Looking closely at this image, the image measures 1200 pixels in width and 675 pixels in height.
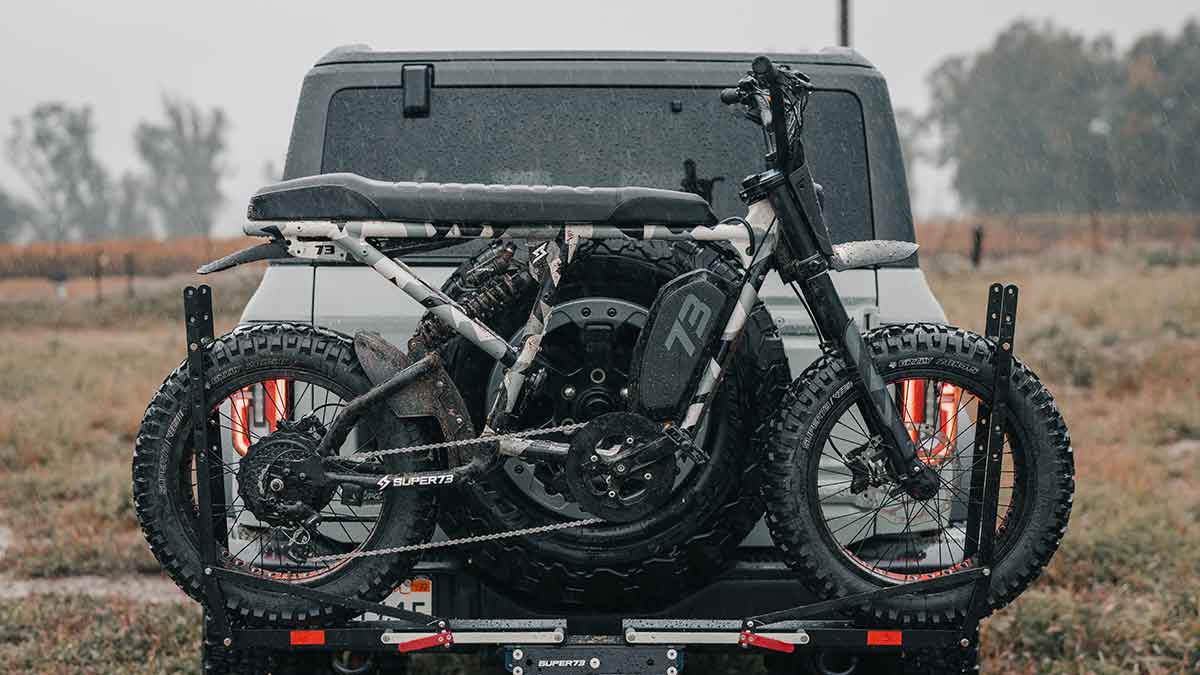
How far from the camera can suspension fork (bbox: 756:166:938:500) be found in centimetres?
347

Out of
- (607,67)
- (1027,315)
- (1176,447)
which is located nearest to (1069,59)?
(1027,315)

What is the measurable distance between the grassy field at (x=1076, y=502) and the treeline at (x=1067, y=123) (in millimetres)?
41171

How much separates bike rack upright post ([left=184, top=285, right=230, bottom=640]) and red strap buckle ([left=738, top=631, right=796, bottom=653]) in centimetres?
129

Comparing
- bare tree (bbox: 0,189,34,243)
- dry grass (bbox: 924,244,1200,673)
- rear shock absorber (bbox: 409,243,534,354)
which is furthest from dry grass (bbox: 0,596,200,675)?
bare tree (bbox: 0,189,34,243)

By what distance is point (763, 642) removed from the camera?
3355mm

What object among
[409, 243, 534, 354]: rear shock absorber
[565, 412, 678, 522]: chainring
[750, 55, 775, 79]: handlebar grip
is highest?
[750, 55, 775, 79]: handlebar grip

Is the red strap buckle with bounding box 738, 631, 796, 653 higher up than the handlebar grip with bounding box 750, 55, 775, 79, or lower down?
lower down

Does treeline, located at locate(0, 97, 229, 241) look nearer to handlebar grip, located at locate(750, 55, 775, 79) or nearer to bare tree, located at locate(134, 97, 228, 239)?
bare tree, located at locate(134, 97, 228, 239)

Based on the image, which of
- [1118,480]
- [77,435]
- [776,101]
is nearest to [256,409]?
[776,101]

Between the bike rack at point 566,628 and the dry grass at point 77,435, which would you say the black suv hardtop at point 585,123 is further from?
the dry grass at point 77,435

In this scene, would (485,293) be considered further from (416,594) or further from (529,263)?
(416,594)

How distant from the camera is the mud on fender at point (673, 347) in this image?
336 centimetres

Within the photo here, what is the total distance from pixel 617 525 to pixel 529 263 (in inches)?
27.9

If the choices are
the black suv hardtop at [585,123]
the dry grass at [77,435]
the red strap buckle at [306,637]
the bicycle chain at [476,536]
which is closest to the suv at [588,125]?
the black suv hardtop at [585,123]
